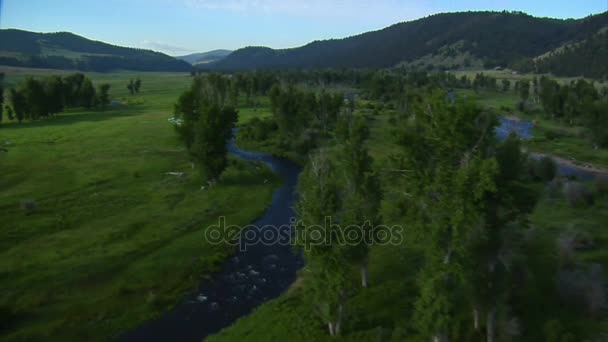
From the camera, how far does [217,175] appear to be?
6800 cm

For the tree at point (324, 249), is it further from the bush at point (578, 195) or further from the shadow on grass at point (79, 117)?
the shadow on grass at point (79, 117)

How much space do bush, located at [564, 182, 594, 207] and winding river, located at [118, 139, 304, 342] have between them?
3674 cm

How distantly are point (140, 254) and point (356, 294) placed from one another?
895 inches

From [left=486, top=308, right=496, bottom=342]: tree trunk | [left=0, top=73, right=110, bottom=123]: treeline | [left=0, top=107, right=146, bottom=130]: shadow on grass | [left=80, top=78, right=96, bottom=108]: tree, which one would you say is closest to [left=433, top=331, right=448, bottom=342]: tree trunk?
[left=486, top=308, right=496, bottom=342]: tree trunk

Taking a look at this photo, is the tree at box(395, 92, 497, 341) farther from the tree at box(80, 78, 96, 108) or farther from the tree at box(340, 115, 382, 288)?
Result: the tree at box(80, 78, 96, 108)

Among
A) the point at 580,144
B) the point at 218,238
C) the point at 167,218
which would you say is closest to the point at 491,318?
the point at 218,238

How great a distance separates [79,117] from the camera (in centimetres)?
13925

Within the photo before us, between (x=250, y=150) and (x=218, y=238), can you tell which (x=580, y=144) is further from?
(x=218, y=238)

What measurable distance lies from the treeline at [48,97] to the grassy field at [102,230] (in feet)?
124

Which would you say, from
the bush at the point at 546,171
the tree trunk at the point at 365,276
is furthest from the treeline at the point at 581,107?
the tree trunk at the point at 365,276

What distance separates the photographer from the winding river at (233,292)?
33156mm

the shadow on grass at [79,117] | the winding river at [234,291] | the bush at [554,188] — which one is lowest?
the winding river at [234,291]

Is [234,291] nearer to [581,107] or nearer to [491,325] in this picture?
[491,325]

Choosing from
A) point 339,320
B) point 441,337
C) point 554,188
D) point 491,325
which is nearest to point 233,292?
point 339,320
